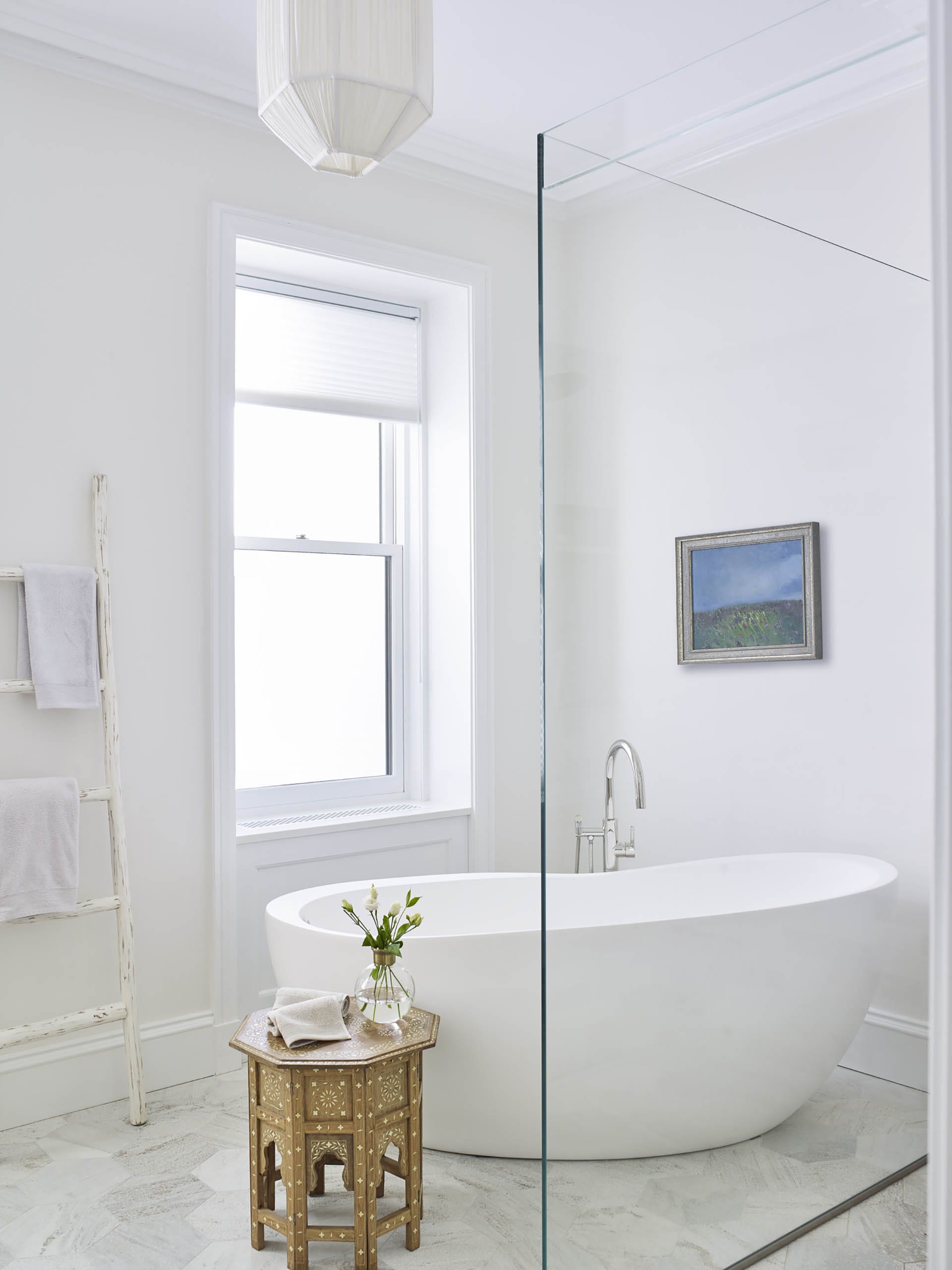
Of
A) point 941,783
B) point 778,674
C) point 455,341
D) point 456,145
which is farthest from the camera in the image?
point 455,341

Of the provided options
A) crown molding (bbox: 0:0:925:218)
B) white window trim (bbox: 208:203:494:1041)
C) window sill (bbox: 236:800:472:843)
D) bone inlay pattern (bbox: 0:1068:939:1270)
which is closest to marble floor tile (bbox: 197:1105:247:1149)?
bone inlay pattern (bbox: 0:1068:939:1270)

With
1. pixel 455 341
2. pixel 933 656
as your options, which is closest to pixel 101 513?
pixel 455 341

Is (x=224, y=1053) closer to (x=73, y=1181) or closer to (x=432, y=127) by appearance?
(x=73, y=1181)

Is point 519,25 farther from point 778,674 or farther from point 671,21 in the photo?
point 778,674

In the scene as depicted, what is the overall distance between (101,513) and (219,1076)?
1.66 m

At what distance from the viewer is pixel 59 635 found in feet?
9.04

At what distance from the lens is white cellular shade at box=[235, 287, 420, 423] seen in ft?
11.6

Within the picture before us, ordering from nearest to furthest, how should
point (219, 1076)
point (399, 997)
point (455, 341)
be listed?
point (399, 997), point (219, 1076), point (455, 341)

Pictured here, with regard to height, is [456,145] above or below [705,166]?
above

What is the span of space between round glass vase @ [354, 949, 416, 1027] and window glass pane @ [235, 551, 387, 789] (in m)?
1.35

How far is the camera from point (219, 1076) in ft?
10.0

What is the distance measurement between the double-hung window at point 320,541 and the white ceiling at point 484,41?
2.39 ft

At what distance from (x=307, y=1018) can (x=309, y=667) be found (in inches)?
68.0

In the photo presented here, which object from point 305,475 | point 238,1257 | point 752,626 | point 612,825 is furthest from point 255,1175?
point 305,475
